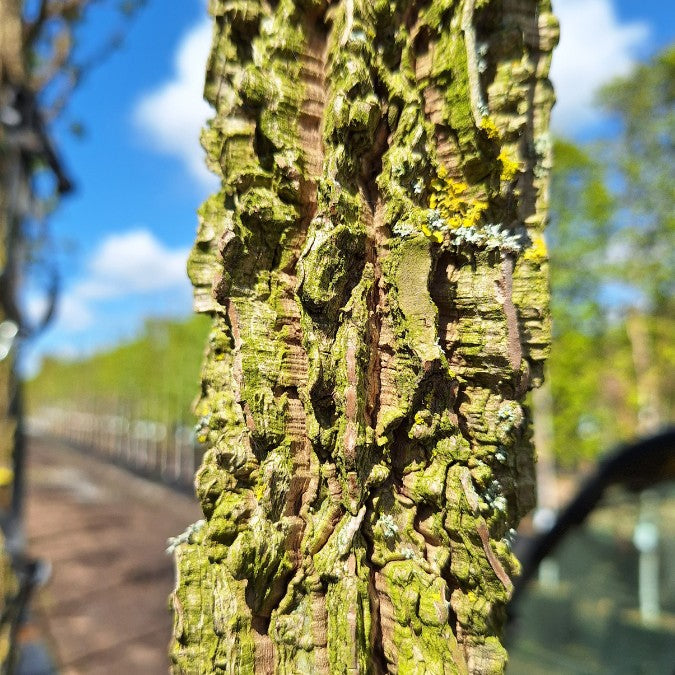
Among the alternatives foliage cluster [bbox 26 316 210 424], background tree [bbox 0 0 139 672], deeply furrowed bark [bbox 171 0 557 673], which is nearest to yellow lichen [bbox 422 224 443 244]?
deeply furrowed bark [bbox 171 0 557 673]

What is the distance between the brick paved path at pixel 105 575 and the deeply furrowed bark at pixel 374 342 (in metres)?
5.32

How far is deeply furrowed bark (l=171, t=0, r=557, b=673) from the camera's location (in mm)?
1097

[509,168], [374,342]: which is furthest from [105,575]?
[509,168]

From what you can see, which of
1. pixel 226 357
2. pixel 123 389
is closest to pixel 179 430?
pixel 123 389

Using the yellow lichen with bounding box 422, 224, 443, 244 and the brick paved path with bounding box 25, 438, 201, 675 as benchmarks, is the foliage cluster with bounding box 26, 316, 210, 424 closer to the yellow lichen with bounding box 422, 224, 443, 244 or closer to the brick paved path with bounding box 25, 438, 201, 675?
the brick paved path with bounding box 25, 438, 201, 675

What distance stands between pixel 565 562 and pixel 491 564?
17.1ft

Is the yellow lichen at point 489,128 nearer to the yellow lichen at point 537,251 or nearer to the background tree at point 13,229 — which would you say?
the yellow lichen at point 537,251

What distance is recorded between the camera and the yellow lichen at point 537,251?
1.22 meters

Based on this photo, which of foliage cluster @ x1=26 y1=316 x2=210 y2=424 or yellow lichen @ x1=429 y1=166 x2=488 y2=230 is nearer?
yellow lichen @ x1=429 y1=166 x2=488 y2=230

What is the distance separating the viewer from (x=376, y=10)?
116cm

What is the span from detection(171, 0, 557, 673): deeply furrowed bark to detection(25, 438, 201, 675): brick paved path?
17.5 ft

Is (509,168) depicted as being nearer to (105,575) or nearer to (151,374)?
(105,575)

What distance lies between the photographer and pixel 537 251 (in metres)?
1.22

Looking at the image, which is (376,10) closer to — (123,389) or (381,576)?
(381,576)
